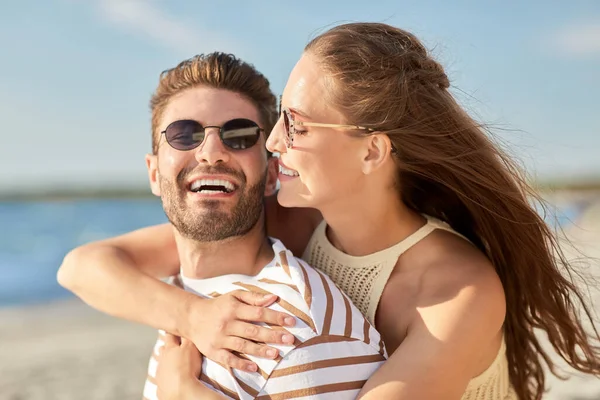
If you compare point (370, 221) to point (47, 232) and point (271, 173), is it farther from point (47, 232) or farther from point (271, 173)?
point (47, 232)

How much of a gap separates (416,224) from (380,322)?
52 cm

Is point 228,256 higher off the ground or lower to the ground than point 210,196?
lower

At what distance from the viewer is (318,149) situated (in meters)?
2.97

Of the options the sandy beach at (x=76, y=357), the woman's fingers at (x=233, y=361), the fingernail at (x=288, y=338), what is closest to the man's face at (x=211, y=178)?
the woman's fingers at (x=233, y=361)

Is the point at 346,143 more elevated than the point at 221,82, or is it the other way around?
the point at 221,82

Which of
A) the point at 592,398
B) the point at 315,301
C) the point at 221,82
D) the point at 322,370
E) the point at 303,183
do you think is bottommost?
the point at 592,398

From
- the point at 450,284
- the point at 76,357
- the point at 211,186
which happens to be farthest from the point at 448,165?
the point at 76,357

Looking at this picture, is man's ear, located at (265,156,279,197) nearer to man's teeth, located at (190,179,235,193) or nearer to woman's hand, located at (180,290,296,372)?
man's teeth, located at (190,179,235,193)

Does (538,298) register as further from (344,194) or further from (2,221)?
(2,221)

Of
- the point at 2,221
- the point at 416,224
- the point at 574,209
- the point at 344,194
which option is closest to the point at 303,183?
the point at 344,194

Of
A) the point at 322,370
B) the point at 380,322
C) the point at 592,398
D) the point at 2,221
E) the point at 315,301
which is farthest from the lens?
the point at 2,221

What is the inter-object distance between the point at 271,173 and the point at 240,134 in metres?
0.35

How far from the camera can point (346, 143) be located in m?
2.98

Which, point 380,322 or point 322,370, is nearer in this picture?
point 322,370
